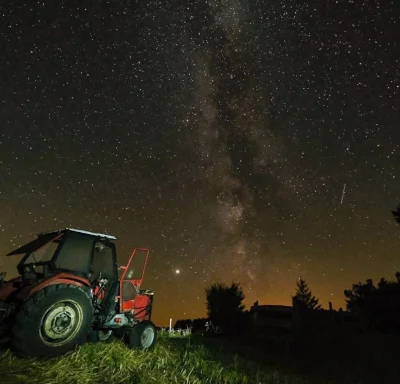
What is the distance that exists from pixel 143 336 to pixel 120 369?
239cm

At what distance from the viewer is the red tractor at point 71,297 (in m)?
5.48

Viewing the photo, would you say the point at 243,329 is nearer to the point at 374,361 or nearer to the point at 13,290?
the point at 374,361

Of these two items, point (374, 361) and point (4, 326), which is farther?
point (374, 361)

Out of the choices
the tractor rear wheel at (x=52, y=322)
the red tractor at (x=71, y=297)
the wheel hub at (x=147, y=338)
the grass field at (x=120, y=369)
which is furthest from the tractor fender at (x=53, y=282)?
the wheel hub at (x=147, y=338)

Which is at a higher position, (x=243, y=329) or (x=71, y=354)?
(x=243, y=329)

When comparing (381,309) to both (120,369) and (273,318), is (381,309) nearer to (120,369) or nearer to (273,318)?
(273,318)

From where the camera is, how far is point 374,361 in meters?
11.5

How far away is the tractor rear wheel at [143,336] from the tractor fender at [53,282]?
1585mm

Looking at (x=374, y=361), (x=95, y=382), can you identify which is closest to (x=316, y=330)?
(x=374, y=361)

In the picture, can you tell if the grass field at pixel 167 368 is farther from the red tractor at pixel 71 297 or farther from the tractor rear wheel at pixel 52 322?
the red tractor at pixel 71 297

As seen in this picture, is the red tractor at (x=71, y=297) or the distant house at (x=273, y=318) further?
the distant house at (x=273, y=318)

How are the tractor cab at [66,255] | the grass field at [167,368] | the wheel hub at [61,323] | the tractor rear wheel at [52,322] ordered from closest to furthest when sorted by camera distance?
1. the grass field at [167,368]
2. the tractor rear wheel at [52,322]
3. the wheel hub at [61,323]
4. the tractor cab at [66,255]

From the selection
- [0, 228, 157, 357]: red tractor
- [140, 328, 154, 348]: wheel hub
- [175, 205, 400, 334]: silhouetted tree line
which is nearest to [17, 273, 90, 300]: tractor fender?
[0, 228, 157, 357]: red tractor

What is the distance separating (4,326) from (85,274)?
6.33 ft
